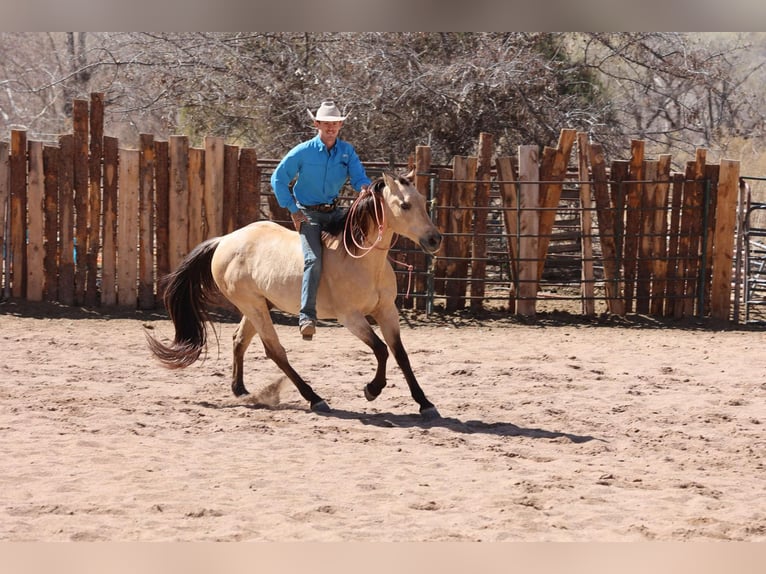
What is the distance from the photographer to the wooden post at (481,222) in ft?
39.4

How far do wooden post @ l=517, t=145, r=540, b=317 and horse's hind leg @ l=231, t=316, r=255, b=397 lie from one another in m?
4.95

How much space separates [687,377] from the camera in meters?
8.69

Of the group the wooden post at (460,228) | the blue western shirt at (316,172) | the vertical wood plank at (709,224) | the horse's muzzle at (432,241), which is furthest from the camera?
the vertical wood plank at (709,224)

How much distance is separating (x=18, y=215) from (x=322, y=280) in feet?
19.9

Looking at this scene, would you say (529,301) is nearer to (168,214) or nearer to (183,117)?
(168,214)

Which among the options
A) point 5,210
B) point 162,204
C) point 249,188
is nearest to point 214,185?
point 249,188

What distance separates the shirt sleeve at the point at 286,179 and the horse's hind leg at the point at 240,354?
1090mm

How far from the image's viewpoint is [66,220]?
11.9 m

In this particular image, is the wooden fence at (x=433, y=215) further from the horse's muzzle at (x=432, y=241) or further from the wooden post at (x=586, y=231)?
the horse's muzzle at (x=432, y=241)

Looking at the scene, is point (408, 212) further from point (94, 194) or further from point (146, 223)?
point (94, 194)

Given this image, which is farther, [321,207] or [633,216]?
[633,216]

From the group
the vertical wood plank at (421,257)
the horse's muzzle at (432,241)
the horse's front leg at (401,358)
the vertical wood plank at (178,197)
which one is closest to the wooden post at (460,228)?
the vertical wood plank at (421,257)

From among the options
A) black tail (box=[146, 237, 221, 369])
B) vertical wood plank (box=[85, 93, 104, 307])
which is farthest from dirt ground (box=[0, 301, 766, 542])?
vertical wood plank (box=[85, 93, 104, 307])

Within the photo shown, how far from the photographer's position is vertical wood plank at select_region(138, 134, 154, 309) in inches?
466
